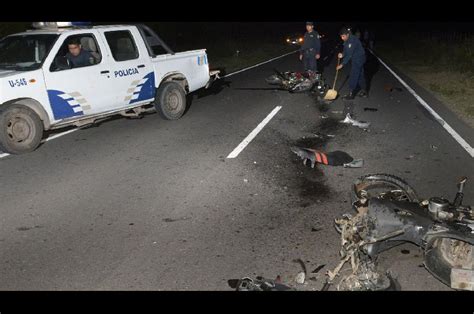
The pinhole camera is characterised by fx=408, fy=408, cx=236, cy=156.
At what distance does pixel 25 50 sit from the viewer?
7.75 metres

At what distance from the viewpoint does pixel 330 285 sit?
381cm

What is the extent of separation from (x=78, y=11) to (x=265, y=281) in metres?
15.0

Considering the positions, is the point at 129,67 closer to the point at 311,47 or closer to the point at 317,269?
the point at 317,269

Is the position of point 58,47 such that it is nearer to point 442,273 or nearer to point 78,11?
point 442,273

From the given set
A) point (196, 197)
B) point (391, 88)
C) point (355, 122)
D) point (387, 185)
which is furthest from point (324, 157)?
point (391, 88)

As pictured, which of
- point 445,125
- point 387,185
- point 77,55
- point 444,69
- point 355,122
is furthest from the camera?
point 444,69

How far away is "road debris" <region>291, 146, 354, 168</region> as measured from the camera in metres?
6.93

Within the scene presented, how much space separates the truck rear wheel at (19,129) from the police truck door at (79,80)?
0.39m

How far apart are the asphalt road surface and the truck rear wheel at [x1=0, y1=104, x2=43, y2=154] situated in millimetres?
184

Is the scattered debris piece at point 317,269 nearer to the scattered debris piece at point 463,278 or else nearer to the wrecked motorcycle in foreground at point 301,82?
the scattered debris piece at point 463,278

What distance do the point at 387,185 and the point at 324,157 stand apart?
2.19m

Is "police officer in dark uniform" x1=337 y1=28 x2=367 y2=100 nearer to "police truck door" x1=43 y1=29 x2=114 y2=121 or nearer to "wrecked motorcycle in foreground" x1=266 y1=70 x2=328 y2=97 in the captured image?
"wrecked motorcycle in foreground" x1=266 y1=70 x2=328 y2=97

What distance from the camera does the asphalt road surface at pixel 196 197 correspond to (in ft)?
13.3

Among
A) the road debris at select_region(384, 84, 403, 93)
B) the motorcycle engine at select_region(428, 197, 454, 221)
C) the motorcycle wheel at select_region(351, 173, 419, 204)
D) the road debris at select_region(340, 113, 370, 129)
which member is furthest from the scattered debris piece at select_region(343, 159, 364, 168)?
the road debris at select_region(384, 84, 403, 93)
